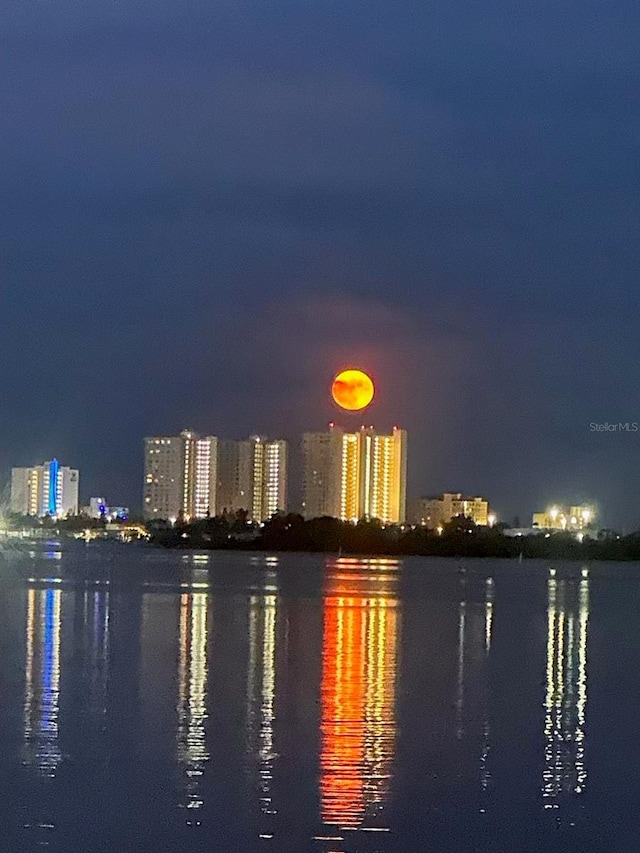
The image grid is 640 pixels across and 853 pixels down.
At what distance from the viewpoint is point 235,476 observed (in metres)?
177

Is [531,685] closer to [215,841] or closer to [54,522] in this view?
[215,841]

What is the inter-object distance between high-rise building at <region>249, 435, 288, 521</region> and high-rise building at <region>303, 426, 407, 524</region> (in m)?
11.4

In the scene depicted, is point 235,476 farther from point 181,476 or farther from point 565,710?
point 565,710

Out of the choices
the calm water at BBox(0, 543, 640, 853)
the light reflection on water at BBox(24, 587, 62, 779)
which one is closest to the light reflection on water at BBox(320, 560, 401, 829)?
the calm water at BBox(0, 543, 640, 853)

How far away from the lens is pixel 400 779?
11812mm

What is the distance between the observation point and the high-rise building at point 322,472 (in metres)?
157

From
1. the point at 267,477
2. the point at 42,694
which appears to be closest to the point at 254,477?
the point at 267,477

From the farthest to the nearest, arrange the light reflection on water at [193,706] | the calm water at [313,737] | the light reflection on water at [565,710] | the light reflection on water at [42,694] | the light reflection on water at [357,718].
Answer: the light reflection on water at [42,694] < the light reflection on water at [565,710] < the light reflection on water at [193,706] < the light reflection on water at [357,718] < the calm water at [313,737]

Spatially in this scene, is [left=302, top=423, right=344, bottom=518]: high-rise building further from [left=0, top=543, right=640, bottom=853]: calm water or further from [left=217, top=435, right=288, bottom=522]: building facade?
[left=0, top=543, right=640, bottom=853]: calm water

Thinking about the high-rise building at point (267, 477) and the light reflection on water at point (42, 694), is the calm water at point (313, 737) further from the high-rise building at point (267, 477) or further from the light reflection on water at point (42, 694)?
the high-rise building at point (267, 477)

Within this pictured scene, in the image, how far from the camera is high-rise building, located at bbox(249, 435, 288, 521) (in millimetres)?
172250

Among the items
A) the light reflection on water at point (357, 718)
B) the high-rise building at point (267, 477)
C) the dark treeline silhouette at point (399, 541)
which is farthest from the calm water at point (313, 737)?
the high-rise building at point (267, 477)

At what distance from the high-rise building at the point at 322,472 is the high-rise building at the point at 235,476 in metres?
14.7

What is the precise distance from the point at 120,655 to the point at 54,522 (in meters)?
176
